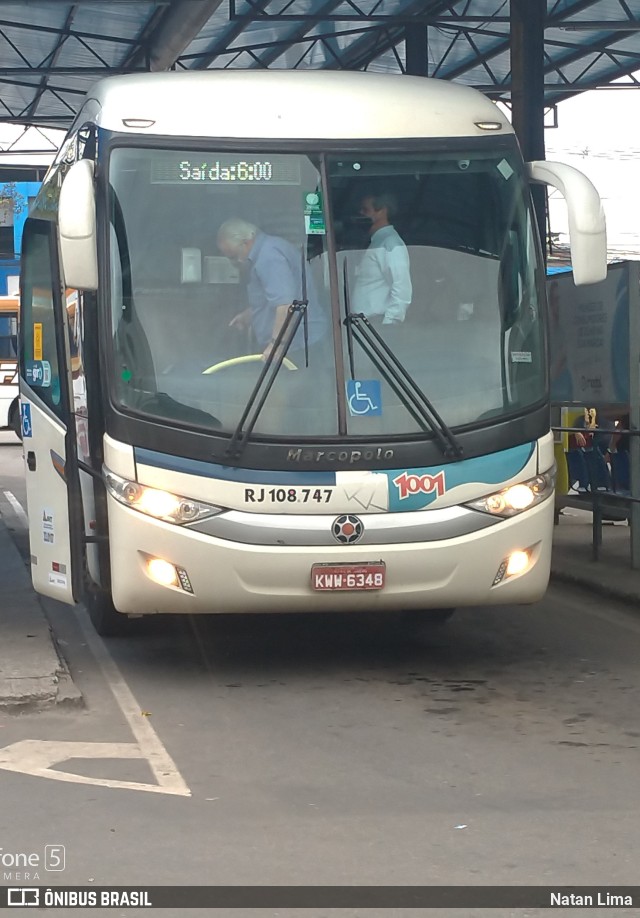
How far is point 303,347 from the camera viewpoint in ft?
24.5

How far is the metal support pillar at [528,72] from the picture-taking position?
19.0 metres

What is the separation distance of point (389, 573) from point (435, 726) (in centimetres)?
90

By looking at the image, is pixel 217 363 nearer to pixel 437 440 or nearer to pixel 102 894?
pixel 437 440

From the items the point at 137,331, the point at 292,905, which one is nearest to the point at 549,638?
the point at 137,331

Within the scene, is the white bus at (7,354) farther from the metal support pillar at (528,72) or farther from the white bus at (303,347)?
the white bus at (303,347)

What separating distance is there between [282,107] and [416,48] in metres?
15.4

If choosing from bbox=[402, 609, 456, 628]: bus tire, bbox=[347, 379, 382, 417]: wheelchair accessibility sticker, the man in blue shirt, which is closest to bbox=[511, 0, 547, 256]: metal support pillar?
bbox=[402, 609, 456, 628]: bus tire

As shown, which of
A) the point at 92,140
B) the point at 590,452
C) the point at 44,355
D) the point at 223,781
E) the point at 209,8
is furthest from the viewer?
the point at 209,8

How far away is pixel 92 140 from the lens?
790 centimetres

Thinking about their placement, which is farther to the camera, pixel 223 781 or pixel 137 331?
pixel 137 331

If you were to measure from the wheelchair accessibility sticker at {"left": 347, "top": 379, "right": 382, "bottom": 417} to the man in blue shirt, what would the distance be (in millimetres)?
310

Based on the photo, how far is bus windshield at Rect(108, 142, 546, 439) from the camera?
7.44 meters

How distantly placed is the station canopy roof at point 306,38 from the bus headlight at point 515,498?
477 inches

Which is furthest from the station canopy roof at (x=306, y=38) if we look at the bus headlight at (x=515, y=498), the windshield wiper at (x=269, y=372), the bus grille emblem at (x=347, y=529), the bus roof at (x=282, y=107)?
the bus grille emblem at (x=347, y=529)
